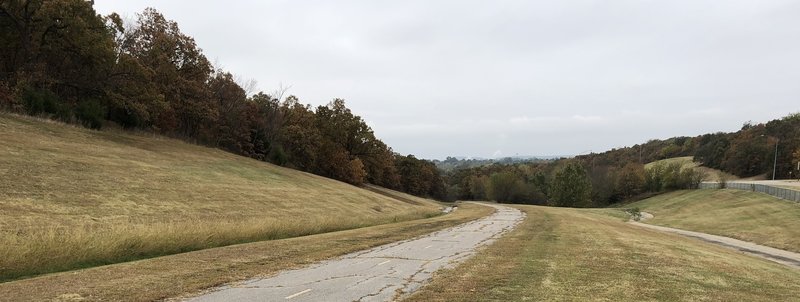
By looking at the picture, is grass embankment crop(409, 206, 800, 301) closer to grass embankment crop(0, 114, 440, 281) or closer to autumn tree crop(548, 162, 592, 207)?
grass embankment crop(0, 114, 440, 281)

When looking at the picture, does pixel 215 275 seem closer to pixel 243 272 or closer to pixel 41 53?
pixel 243 272

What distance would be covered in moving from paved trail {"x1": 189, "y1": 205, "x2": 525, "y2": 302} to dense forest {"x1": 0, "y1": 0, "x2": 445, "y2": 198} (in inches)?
1338

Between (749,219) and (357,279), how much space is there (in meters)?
46.9

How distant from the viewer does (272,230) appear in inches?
842

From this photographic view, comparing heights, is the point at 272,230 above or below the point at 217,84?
below

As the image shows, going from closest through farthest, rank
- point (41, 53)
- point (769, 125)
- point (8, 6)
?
point (8, 6) → point (41, 53) → point (769, 125)

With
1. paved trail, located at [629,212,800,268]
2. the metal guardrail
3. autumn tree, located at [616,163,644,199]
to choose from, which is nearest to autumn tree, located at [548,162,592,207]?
autumn tree, located at [616,163,644,199]

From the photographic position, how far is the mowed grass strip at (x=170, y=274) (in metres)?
8.86

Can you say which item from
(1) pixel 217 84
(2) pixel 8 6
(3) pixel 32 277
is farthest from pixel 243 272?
(1) pixel 217 84

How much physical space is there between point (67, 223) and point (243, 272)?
966 centimetres

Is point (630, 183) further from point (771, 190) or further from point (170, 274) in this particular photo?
point (170, 274)

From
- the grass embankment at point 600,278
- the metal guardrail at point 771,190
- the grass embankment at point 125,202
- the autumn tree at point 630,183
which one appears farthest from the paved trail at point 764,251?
the autumn tree at point 630,183

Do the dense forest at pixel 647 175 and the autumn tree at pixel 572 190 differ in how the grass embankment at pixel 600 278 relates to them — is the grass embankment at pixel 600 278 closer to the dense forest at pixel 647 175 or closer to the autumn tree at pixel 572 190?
the autumn tree at pixel 572 190

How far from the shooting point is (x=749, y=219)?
44094mm
